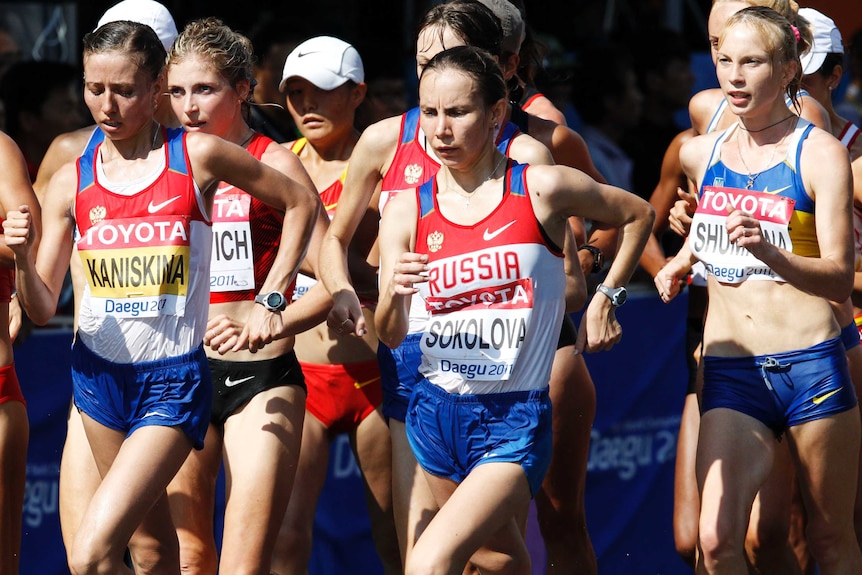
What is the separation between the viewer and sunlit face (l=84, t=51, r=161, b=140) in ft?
15.9

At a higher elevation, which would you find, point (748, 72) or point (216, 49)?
point (216, 49)

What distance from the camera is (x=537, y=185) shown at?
4789mm

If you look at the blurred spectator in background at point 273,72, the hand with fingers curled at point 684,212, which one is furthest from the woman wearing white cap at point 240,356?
the blurred spectator in background at point 273,72

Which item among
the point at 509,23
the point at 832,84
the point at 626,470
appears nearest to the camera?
the point at 509,23

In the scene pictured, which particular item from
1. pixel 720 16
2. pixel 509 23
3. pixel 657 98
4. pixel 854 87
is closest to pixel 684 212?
pixel 720 16

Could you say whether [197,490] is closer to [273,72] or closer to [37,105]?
[37,105]

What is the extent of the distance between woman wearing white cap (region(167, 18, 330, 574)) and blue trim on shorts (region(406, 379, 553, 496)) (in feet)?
1.94

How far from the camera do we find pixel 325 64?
19.8 feet

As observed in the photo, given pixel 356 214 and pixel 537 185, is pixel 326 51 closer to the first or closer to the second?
pixel 356 214

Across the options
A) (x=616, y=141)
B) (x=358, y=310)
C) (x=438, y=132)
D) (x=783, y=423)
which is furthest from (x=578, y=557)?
(x=616, y=141)

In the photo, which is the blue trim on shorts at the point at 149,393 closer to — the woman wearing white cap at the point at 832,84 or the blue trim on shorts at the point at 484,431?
the blue trim on shorts at the point at 484,431

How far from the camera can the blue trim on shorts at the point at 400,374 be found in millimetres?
5328

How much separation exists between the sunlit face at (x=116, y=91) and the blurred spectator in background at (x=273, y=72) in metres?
2.94

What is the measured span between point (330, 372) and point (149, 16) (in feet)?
5.29
